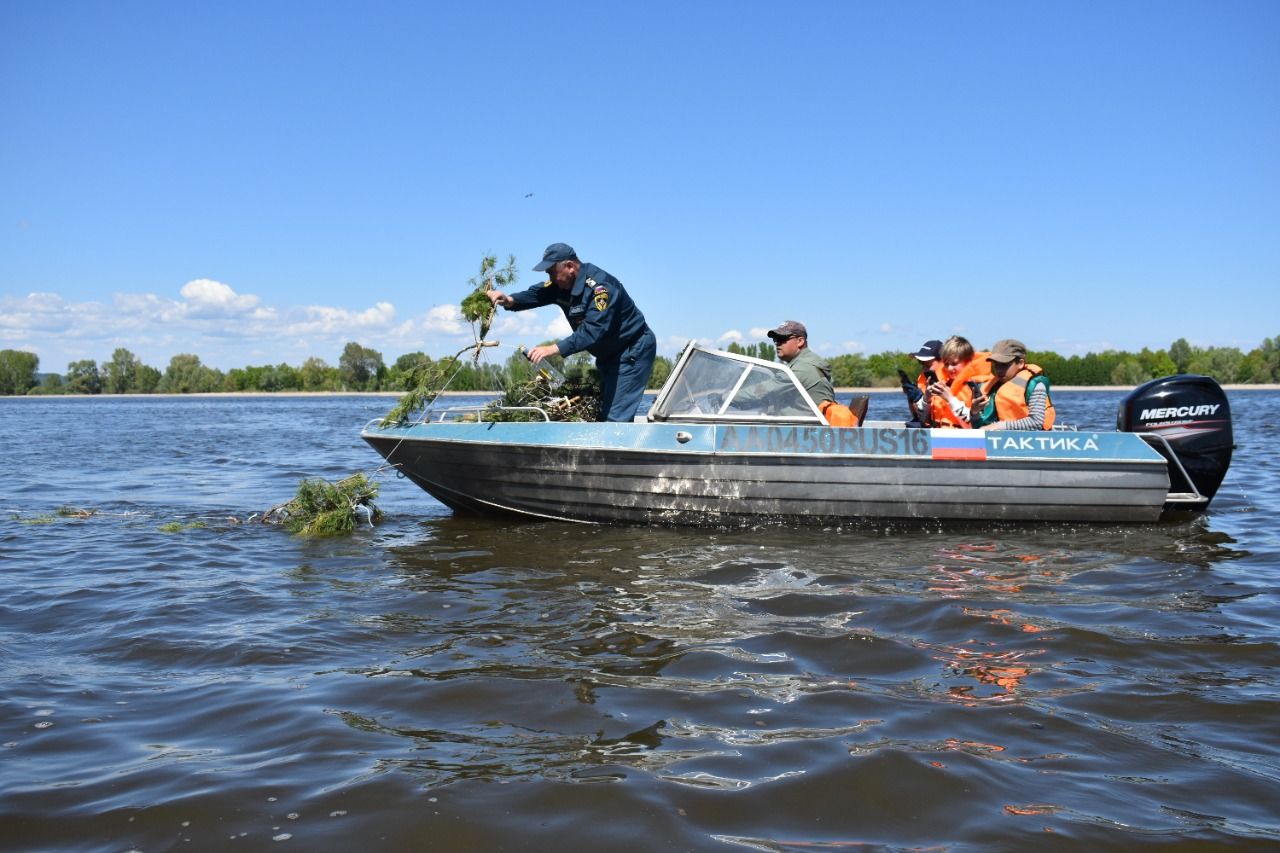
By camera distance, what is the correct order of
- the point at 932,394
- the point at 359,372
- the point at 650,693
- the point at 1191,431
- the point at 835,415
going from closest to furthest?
the point at 650,693, the point at 1191,431, the point at 835,415, the point at 932,394, the point at 359,372

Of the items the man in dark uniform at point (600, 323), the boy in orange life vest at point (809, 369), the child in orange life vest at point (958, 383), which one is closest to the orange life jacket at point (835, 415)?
the boy in orange life vest at point (809, 369)

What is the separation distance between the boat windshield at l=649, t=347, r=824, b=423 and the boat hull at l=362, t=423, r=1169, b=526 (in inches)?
10.0

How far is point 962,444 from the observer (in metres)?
8.16

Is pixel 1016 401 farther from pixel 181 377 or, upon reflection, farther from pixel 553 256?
pixel 181 377

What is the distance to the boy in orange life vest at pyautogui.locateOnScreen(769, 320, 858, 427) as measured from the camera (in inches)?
338

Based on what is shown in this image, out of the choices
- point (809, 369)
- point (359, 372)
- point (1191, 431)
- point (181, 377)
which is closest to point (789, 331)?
point (809, 369)

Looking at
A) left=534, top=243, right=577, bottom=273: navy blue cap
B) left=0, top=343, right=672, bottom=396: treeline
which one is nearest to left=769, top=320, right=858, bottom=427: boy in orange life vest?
left=534, top=243, right=577, bottom=273: navy blue cap

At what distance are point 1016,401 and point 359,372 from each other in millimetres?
100188

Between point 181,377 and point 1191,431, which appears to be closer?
point 1191,431

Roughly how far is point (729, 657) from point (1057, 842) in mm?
2125

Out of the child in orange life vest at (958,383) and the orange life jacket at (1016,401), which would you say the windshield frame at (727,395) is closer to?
the child in orange life vest at (958,383)

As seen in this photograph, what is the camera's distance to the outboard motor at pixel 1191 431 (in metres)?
→ 8.41

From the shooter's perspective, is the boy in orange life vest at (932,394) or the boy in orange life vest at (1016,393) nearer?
the boy in orange life vest at (1016,393)

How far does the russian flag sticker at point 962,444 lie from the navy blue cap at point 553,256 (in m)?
3.89
